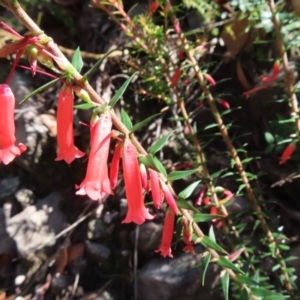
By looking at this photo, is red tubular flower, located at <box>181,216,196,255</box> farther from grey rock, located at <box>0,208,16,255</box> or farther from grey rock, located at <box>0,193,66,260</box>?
grey rock, located at <box>0,208,16,255</box>

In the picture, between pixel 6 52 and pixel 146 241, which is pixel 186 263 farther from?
pixel 6 52

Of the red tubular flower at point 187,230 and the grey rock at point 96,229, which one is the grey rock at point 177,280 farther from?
the red tubular flower at point 187,230

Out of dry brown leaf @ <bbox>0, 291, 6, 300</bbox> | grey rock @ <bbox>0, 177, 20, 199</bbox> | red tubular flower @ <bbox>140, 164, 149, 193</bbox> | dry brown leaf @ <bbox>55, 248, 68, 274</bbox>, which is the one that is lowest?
dry brown leaf @ <bbox>0, 291, 6, 300</bbox>

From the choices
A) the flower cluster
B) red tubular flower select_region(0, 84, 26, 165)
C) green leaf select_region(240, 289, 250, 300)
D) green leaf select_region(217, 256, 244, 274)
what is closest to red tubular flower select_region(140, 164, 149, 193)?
Result: the flower cluster

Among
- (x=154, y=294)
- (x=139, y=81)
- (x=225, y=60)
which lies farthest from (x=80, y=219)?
(x=225, y=60)

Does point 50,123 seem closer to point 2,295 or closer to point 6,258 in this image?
point 6,258

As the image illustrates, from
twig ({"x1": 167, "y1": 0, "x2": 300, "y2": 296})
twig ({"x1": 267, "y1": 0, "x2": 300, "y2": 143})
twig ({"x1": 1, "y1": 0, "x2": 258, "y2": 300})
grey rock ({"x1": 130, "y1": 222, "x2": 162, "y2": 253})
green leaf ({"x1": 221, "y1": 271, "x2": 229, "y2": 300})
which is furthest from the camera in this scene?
grey rock ({"x1": 130, "y1": 222, "x2": 162, "y2": 253})

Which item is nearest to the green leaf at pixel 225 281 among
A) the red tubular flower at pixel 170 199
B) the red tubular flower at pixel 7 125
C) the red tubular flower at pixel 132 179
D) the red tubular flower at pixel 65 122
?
the red tubular flower at pixel 170 199
